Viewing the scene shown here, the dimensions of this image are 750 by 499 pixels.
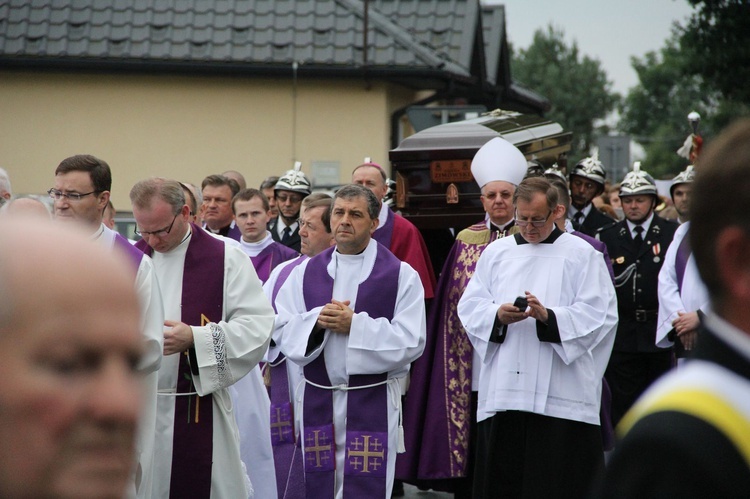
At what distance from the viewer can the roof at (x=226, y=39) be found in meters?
16.8

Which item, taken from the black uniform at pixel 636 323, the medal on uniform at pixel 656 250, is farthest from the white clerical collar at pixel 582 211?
the medal on uniform at pixel 656 250

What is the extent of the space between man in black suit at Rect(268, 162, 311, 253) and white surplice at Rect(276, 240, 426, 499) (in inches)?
123

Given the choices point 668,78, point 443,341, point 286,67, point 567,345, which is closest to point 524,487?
point 567,345

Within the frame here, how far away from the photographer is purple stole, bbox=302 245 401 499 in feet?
21.9

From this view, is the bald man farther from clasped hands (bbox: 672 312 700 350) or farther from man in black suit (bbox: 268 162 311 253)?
man in black suit (bbox: 268 162 311 253)

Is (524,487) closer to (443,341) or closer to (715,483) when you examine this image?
(443,341)

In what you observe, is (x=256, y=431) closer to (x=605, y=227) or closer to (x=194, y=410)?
(x=194, y=410)

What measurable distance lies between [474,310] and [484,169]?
1.74m

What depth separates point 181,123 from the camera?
1714 cm

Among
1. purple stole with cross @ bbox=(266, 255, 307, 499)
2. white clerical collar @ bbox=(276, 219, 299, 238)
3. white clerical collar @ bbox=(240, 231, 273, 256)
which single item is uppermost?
white clerical collar @ bbox=(276, 219, 299, 238)

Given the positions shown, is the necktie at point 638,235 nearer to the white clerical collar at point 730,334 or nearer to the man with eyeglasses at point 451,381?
the man with eyeglasses at point 451,381

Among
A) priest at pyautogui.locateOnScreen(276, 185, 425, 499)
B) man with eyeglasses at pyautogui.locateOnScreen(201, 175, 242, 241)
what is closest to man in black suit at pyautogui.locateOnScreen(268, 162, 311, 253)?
man with eyeglasses at pyautogui.locateOnScreen(201, 175, 242, 241)

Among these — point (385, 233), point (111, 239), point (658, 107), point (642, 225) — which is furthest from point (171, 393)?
point (658, 107)

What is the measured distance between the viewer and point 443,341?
27.2 feet
